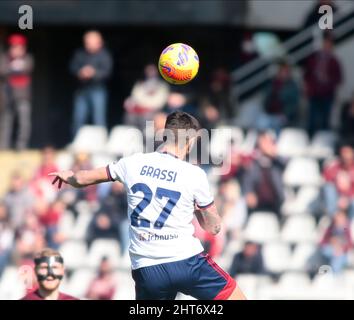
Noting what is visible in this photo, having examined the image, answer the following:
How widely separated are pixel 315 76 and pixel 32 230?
17.8ft

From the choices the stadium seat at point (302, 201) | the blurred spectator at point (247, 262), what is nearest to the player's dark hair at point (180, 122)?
the blurred spectator at point (247, 262)

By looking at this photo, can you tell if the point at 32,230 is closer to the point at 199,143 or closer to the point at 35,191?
the point at 35,191

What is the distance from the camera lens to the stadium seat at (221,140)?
19938 mm

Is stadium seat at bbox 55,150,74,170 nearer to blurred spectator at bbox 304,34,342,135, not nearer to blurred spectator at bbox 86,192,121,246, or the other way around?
blurred spectator at bbox 86,192,121,246

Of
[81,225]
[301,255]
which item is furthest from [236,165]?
[81,225]

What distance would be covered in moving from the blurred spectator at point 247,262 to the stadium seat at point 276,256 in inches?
20.2

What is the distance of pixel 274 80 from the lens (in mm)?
20625

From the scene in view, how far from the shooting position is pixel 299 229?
1947 cm

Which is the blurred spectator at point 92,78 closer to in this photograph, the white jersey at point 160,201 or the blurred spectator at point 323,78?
the blurred spectator at point 323,78

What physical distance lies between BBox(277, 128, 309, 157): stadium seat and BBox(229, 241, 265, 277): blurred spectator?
2.80 meters

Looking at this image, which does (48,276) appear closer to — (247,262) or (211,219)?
(211,219)

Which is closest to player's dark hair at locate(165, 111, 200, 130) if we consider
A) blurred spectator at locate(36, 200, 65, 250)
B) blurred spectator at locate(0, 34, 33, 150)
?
blurred spectator at locate(36, 200, 65, 250)

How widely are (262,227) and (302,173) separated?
139 cm
